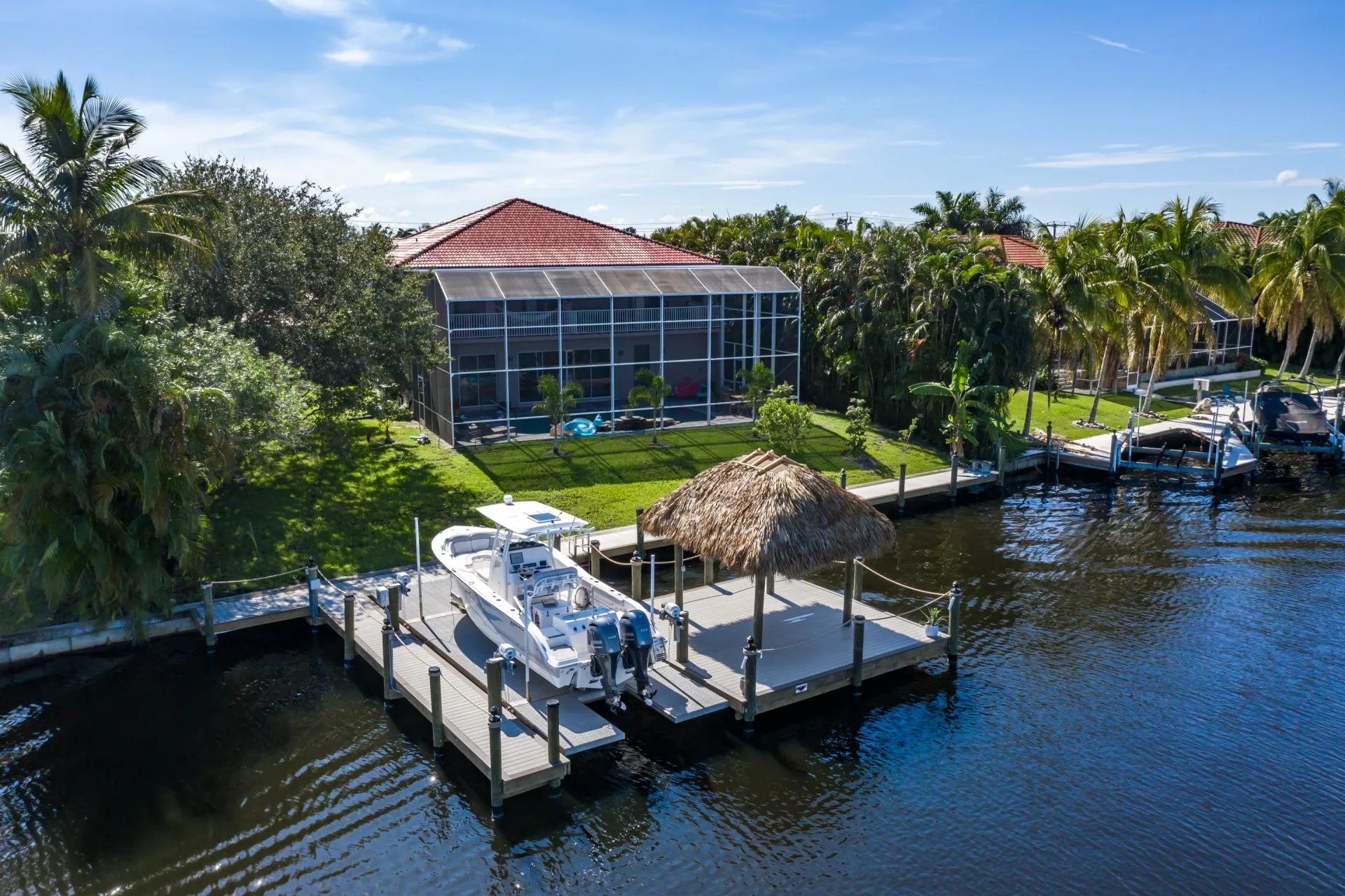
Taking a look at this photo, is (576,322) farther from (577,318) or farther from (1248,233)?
(1248,233)

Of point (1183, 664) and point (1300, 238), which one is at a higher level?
point (1300, 238)

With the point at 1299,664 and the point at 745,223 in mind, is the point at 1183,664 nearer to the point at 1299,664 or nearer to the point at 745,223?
the point at 1299,664

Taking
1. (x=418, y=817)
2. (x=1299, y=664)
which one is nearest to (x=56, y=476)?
(x=418, y=817)

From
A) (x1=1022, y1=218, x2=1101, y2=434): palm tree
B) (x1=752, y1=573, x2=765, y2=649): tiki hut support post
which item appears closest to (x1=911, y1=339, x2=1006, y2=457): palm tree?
(x1=1022, y1=218, x2=1101, y2=434): palm tree

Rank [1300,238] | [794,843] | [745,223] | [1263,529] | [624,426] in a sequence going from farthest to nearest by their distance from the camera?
1. [745,223]
2. [1300,238]
3. [624,426]
4. [1263,529]
5. [794,843]

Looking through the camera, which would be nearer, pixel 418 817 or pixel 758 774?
pixel 418 817

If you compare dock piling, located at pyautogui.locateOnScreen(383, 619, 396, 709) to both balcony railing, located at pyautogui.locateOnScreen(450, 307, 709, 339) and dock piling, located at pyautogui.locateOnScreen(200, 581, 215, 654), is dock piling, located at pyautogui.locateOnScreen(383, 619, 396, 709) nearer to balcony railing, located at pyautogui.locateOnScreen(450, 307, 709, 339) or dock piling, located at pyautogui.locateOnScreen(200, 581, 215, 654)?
dock piling, located at pyautogui.locateOnScreen(200, 581, 215, 654)

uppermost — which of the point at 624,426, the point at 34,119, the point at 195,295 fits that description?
the point at 34,119

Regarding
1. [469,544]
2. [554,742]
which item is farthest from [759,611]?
[469,544]

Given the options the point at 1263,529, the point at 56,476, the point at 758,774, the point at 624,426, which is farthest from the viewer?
the point at 624,426
